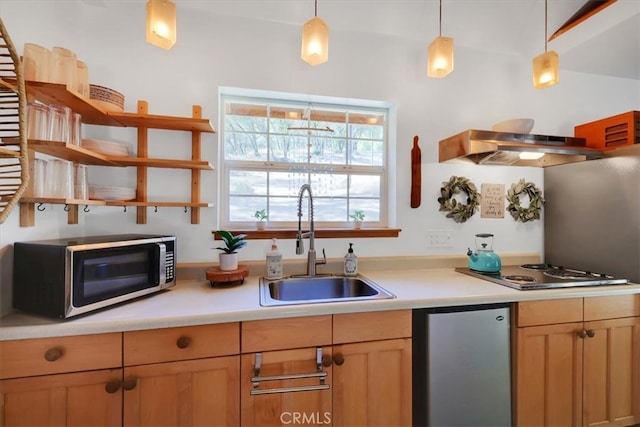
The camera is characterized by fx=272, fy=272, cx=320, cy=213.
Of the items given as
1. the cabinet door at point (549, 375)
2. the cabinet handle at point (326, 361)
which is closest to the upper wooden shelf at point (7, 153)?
the cabinet handle at point (326, 361)

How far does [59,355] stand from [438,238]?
6.82 ft

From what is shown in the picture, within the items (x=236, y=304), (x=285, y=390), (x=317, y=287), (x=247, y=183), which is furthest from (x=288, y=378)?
(x=247, y=183)

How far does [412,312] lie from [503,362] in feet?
1.74

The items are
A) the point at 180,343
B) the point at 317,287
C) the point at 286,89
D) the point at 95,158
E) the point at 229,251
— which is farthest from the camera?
the point at 286,89

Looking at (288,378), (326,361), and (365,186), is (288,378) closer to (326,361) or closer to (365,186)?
(326,361)

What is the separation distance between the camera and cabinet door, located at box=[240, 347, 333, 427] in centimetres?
112

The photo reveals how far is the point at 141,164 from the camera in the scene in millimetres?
1500

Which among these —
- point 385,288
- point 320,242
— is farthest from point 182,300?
point 385,288

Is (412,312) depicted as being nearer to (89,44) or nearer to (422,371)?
(422,371)

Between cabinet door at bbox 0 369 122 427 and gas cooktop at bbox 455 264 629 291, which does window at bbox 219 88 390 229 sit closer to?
gas cooktop at bbox 455 264 629 291

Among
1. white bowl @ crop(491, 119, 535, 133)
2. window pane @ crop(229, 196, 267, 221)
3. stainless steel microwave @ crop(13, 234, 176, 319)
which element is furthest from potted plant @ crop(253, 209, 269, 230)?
white bowl @ crop(491, 119, 535, 133)

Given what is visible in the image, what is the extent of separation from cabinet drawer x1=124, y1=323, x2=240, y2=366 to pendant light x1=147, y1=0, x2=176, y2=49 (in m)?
1.18

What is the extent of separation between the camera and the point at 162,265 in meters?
1.35

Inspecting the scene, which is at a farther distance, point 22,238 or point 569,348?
point 569,348
